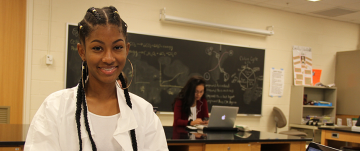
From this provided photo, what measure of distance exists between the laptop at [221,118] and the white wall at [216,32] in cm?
140

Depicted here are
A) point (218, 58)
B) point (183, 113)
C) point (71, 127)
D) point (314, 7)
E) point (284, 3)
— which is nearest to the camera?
point (71, 127)

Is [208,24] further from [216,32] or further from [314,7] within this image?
[314,7]

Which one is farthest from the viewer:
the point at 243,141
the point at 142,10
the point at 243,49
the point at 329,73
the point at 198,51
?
the point at 329,73

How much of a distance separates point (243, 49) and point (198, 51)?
2.75 feet

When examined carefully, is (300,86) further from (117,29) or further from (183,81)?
(117,29)

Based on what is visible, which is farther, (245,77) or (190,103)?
(245,77)

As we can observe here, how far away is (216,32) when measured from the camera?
460 cm

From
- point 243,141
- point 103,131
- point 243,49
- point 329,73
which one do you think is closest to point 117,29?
point 103,131

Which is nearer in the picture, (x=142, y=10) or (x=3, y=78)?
(x=3, y=78)

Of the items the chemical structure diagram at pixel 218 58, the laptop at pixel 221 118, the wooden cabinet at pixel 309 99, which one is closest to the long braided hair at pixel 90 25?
the laptop at pixel 221 118

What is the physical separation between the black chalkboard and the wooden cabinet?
2.36 ft

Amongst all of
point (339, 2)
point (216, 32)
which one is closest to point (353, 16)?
point (339, 2)

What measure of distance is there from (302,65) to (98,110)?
197 inches

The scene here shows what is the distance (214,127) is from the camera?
2973 millimetres
